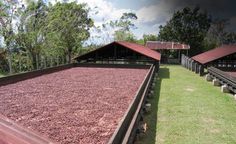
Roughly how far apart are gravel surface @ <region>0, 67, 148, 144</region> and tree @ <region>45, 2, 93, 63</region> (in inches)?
506

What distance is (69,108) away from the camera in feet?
21.0

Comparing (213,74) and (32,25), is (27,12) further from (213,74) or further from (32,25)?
(213,74)

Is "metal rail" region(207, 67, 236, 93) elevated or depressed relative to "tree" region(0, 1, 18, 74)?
depressed

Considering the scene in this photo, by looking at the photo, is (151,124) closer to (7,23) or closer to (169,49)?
(7,23)

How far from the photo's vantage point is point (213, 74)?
15266 millimetres

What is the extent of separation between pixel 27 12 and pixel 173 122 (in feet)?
52.2

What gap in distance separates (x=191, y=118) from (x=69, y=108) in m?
3.42

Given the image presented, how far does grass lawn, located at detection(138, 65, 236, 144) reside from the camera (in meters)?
5.91

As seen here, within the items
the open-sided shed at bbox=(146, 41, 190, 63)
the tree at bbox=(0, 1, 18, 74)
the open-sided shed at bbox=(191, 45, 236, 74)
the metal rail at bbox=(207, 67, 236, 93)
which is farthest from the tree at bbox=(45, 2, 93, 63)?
the metal rail at bbox=(207, 67, 236, 93)

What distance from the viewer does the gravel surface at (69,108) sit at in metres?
4.69

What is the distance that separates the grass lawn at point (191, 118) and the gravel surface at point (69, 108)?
969mm

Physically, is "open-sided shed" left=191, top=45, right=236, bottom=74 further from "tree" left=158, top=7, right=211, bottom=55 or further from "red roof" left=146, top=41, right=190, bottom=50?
"tree" left=158, top=7, right=211, bottom=55

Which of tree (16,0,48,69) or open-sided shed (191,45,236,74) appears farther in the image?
tree (16,0,48,69)

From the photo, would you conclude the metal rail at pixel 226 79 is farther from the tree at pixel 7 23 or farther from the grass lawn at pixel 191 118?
the tree at pixel 7 23
